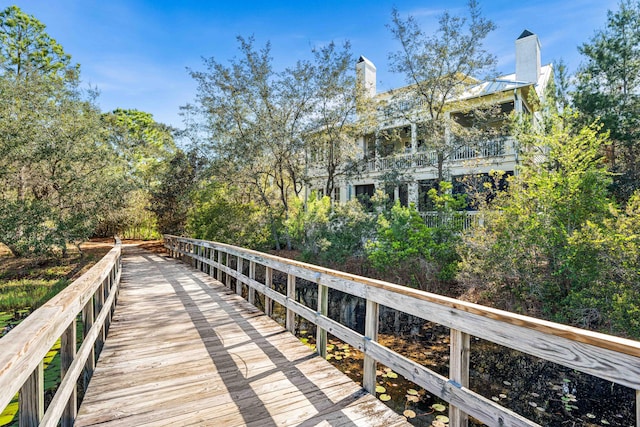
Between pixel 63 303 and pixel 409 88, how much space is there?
42.6 feet

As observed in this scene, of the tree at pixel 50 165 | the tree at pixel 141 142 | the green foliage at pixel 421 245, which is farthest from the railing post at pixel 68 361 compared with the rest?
the tree at pixel 141 142

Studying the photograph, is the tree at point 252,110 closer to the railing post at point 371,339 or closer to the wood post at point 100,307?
the wood post at point 100,307

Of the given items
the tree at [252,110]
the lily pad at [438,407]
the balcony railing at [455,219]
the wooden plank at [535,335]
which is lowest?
the lily pad at [438,407]

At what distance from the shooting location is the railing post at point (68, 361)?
224cm

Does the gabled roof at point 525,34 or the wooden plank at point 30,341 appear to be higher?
the gabled roof at point 525,34

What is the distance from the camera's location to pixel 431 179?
16016mm

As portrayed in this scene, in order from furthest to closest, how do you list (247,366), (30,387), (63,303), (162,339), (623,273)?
1. (623,273)
2. (162,339)
3. (247,366)
4. (63,303)
5. (30,387)

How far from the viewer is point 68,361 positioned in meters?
2.32

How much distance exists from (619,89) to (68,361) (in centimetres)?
1606

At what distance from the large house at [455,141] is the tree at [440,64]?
20 centimetres

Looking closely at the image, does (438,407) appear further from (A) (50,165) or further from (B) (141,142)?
(B) (141,142)

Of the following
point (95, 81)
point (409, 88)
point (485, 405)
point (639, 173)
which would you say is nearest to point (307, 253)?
point (409, 88)

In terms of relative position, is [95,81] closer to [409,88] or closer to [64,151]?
[64,151]

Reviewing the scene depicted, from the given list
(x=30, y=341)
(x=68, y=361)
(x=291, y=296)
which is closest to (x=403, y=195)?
(x=291, y=296)
